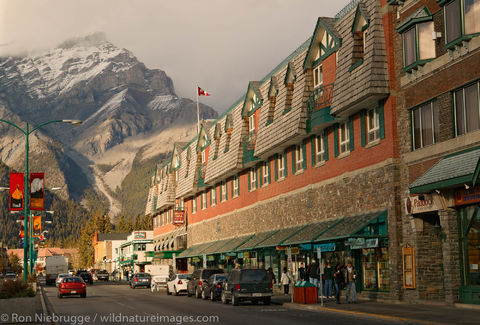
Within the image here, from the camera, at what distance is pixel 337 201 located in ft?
116

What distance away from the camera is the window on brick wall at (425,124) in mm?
26859

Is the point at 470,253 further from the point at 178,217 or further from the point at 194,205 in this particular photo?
the point at 178,217

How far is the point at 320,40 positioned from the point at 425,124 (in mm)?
12048

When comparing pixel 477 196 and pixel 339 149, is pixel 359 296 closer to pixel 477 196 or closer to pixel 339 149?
pixel 339 149

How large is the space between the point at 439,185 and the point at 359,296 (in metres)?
10.1

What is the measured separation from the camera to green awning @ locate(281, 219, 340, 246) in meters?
34.5

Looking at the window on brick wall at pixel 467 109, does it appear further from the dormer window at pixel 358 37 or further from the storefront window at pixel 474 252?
the dormer window at pixel 358 37

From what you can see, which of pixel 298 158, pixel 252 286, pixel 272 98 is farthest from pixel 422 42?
pixel 272 98

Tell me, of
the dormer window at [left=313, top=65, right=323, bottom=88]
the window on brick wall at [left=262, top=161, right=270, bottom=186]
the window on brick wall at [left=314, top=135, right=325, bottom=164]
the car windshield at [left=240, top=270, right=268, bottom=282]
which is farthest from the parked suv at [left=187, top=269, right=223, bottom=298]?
the dormer window at [left=313, top=65, right=323, bottom=88]

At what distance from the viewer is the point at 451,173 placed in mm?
24016

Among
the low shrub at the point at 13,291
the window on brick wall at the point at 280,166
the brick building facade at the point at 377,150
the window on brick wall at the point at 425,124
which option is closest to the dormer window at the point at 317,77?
the brick building facade at the point at 377,150

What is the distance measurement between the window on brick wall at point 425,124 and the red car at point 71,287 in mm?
25765

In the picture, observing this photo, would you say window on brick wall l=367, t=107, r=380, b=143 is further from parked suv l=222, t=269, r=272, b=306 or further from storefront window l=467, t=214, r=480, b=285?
parked suv l=222, t=269, r=272, b=306

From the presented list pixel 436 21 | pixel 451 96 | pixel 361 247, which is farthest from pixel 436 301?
pixel 436 21
